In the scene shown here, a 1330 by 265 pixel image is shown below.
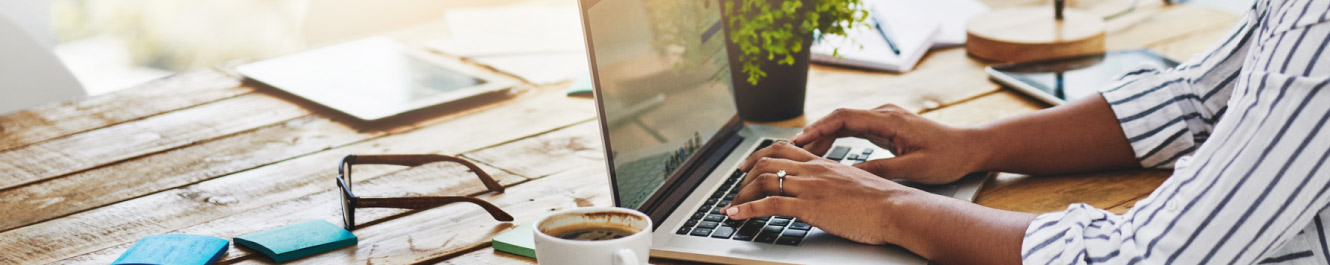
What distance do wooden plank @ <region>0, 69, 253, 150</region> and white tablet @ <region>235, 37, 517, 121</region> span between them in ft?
0.19

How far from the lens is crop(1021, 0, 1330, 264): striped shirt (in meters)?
0.64

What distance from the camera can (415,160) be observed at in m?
1.07

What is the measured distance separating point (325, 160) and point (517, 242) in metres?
0.40

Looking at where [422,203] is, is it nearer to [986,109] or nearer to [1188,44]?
[986,109]

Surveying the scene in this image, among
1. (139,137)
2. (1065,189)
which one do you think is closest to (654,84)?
(1065,189)

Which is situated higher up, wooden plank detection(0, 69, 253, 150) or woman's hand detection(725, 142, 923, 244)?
wooden plank detection(0, 69, 253, 150)

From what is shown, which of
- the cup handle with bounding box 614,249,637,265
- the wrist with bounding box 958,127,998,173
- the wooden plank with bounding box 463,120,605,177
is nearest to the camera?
the cup handle with bounding box 614,249,637,265

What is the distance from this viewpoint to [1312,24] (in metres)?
0.65

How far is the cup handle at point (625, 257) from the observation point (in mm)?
611

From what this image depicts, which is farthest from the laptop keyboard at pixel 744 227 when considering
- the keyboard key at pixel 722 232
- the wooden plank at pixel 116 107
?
the wooden plank at pixel 116 107

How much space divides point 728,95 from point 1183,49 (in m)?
0.68

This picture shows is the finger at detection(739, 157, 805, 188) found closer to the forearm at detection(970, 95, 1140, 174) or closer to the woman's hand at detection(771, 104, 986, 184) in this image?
the woman's hand at detection(771, 104, 986, 184)

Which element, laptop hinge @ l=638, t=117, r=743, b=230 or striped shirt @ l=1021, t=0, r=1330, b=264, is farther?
laptop hinge @ l=638, t=117, r=743, b=230

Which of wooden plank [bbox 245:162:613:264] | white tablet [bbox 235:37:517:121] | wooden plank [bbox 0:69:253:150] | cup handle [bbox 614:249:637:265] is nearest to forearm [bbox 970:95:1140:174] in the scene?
wooden plank [bbox 245:162:613:264]
